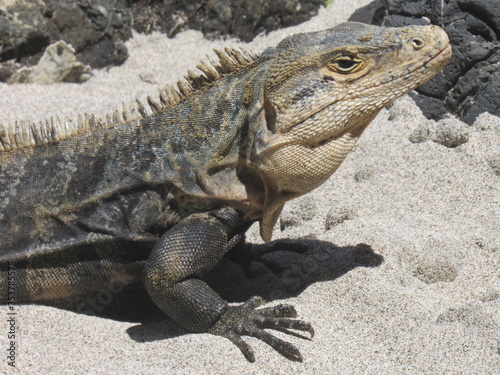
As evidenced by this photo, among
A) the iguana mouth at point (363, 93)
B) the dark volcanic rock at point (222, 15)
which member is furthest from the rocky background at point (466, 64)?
the dark volcanic rock at point (222, 15)

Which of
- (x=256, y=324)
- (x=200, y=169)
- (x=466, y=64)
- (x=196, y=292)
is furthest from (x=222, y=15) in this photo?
(x=256, y=324)

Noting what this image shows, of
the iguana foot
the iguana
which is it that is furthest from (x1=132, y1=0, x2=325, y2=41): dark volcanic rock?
the iguana foot

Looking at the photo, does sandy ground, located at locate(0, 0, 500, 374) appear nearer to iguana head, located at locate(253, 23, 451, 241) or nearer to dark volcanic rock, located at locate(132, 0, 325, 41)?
iguana head, located at locate(253, 23, 451, 241)

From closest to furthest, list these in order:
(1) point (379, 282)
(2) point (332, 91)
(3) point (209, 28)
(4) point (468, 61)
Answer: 1. (2) point (332, 91)
2. (1) point (379, 282)
3. (4) point (468, 61)
4. (3) point (209, 28)

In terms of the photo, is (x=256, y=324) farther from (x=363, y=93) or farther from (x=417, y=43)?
(x=417, y=43)

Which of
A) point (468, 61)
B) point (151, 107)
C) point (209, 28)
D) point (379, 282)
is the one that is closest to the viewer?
point (379, 282)

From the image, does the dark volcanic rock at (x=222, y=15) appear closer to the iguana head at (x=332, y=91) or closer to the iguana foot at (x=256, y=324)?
the iguana head at (x=332, y=91)

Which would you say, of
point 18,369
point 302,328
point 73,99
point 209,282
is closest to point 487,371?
point 302,328
